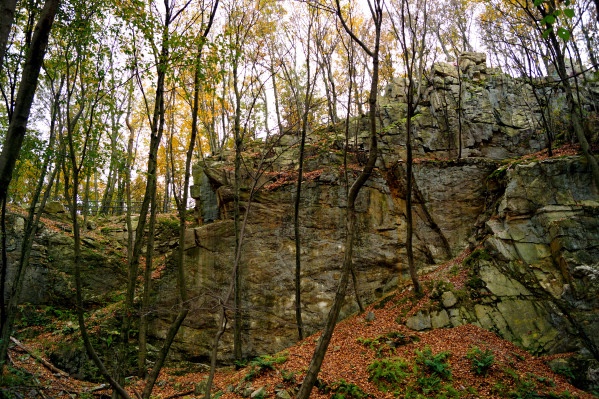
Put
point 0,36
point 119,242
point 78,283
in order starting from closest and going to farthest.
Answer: point 0,36 < point 78,283 < point 119,242

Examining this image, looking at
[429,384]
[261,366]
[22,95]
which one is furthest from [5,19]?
[429,384]

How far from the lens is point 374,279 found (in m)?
14.7

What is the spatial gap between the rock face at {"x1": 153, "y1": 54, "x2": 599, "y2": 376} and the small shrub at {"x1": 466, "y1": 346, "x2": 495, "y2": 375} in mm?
1739

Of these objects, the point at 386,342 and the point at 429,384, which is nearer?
the point at 429,384

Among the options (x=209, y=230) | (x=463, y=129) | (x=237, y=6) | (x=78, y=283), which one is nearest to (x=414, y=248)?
(x=463, y=129)

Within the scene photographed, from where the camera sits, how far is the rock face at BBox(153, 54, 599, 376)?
34.9 feet

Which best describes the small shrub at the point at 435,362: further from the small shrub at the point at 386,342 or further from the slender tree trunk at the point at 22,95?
the slender tree trunk at the point at 22,95

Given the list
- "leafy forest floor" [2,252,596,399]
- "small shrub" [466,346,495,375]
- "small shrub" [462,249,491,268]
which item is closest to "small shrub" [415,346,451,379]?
"leafy forest floor" [2,252,596,399]

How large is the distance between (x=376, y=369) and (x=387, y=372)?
34 centimetres

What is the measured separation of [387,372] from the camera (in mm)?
8609

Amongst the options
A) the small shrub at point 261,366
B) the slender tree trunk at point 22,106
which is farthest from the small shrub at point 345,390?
the slender tree trunk at point 22,106

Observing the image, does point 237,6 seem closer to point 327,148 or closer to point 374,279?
point 327,148

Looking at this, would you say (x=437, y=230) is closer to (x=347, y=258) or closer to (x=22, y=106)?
(x=347, y=258)

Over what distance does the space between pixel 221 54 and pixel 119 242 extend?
45.2 ft
